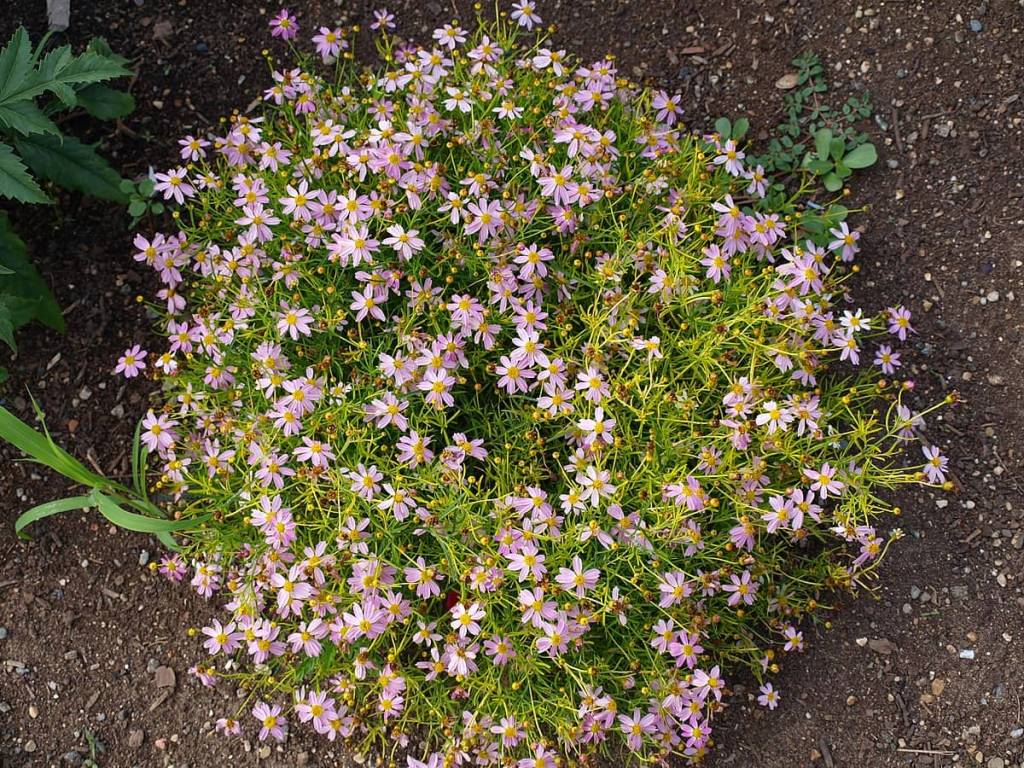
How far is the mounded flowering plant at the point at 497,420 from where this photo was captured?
2.42m

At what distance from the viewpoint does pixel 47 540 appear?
3.13 metres

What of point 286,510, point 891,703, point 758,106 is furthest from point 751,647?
point 758,106

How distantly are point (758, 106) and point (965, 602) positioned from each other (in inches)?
76.8

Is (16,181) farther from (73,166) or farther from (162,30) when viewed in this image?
(162,30)

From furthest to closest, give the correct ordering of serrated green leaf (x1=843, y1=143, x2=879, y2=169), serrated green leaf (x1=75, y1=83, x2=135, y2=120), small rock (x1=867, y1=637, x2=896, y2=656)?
serrated green leaf (x1=843, y1=143, x2=879, y2=169)
serrated green leaf (x1=75, y1=83, x2=135, y2=120)
small rock (x1=867, y1=637, x2=896, y2=656)

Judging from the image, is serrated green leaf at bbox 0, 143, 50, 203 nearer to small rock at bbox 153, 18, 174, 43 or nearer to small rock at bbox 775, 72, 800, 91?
small rock at bbox 153, 18, 174, 43

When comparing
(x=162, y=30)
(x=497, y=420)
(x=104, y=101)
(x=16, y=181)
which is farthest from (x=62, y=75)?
(x=497, y=420)

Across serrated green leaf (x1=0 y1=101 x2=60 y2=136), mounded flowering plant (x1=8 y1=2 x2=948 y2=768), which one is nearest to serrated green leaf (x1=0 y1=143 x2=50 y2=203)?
serrated green leaf (x1=0 y1=101 x2=60 y2=136)

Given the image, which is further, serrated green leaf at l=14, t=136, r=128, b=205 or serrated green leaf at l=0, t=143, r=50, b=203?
serrated green leaf at l=14, t=136, r=128, b=205

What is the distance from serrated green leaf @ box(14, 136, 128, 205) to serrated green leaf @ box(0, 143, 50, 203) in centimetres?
48

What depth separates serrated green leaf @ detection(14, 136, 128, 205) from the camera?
3.06 metres

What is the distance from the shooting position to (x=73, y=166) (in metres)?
3.10

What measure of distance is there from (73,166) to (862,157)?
2806mm

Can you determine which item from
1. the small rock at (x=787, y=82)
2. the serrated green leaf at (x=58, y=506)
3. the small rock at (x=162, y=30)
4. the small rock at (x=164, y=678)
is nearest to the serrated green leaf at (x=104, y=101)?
the small rock at (x=162, y=30)
